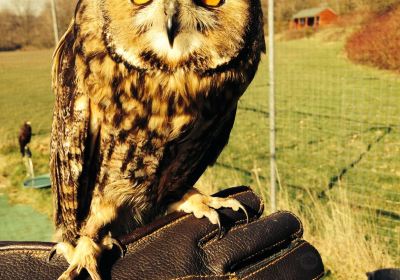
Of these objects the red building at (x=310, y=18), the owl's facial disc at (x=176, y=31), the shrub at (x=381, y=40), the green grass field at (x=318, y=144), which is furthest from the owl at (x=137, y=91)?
the red building at (x=310, y=18)

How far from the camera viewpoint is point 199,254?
5.60 feet

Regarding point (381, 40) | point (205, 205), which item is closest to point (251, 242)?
point (205, 205)

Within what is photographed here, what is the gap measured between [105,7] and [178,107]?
1.55ft

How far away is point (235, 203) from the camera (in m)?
2.05

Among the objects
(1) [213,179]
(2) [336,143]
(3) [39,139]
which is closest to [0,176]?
(3) [39,139]

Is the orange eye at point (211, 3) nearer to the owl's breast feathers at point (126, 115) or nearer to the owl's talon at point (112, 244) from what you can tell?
the owl's breast feathers at point (126, 115)

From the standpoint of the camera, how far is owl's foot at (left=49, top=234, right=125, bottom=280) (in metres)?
1.65

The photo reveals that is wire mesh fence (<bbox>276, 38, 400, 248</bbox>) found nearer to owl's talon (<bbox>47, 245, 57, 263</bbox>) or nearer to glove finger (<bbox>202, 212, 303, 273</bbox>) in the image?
Result: glove finger (<bbox>202, 212, 303, 273</bbox>)

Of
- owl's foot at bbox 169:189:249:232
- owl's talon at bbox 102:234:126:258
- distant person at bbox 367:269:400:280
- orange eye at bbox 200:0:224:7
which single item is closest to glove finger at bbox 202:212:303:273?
owl's foot at bbox 169:189:249:232

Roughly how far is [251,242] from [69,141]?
868mm

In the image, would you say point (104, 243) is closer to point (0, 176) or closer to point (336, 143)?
point (0, 176)

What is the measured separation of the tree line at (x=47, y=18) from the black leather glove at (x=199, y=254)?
318 centimetres

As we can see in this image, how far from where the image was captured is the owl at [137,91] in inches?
66.9

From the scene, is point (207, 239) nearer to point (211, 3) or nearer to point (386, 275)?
point (211, 3)
